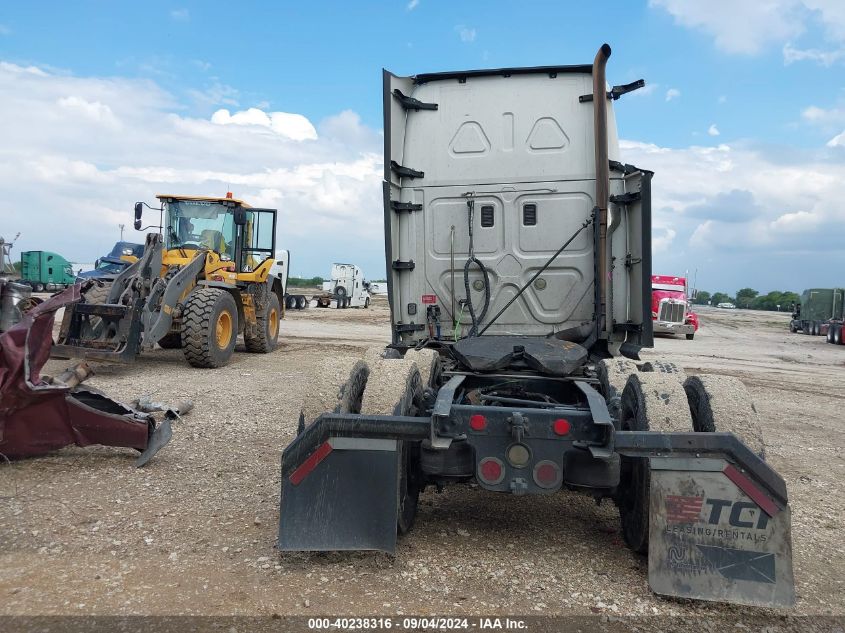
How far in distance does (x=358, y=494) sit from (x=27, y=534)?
6.46 ft

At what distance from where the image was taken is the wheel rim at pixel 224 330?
35.2 feet

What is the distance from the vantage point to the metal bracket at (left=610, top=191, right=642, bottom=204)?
5.32 m

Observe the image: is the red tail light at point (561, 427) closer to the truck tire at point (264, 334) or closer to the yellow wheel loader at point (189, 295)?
the yellow wheel loader at point (189, 295)

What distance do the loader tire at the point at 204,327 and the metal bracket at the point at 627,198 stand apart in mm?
6712

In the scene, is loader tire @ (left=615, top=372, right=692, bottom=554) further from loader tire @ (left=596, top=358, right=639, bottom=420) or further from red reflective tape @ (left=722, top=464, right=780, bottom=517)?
red reflective tape @ (left=722, top=464, right=780, bottom=517)

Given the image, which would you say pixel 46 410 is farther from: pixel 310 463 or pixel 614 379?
pixel 614 379

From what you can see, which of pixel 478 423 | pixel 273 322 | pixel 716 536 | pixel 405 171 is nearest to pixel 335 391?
pixel 478 423

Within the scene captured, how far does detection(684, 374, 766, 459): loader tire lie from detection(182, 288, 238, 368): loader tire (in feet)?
25.9

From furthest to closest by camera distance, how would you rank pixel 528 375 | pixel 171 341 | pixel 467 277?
A: pixel 171 341
pixel 467 277
pixel 528 375

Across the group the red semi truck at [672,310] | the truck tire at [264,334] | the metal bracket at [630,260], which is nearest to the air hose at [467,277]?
the metal bracket at [630,260]

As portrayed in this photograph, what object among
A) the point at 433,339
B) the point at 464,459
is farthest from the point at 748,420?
the point at 433,339

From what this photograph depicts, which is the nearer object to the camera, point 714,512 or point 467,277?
point 714,512

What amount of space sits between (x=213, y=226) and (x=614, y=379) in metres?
9.31

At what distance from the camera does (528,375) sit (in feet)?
15.0
